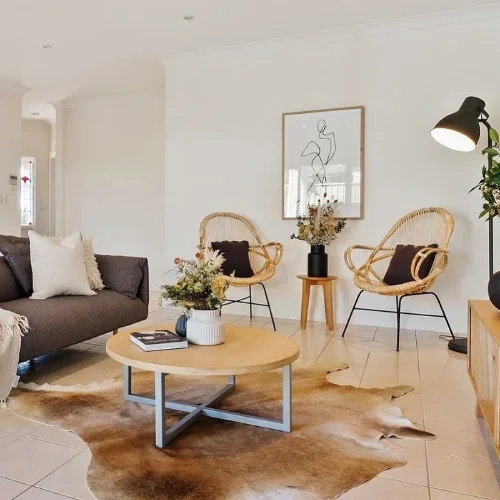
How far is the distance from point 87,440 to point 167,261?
3.14 meters

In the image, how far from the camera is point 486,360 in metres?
1.76

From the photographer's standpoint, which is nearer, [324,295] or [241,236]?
[324,295]

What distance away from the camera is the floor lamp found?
10.4 feet

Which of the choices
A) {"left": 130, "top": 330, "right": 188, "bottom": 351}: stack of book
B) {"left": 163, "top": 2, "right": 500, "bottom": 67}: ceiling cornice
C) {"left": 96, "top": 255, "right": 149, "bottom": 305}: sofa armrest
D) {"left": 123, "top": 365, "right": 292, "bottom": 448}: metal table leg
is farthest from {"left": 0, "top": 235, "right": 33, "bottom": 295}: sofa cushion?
{"left": 163, "top": 2, "right": 500, "bottom": 67}: ceiling cornice

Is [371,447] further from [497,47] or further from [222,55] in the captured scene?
[222,55]

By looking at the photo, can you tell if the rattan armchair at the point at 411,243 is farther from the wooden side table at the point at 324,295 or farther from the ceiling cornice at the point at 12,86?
the ceiling cornice at the point at 12,86

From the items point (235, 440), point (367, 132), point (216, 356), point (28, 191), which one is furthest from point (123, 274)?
point (28, 191)

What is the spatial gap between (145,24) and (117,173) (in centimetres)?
268

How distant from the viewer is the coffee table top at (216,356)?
170 centimetres

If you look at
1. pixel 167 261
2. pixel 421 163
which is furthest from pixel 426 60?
pixel 167 261

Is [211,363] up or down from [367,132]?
down

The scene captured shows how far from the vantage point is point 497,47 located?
3.71 meters

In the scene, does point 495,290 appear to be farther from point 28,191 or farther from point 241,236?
point 28,191

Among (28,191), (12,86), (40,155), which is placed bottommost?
(28,191)
